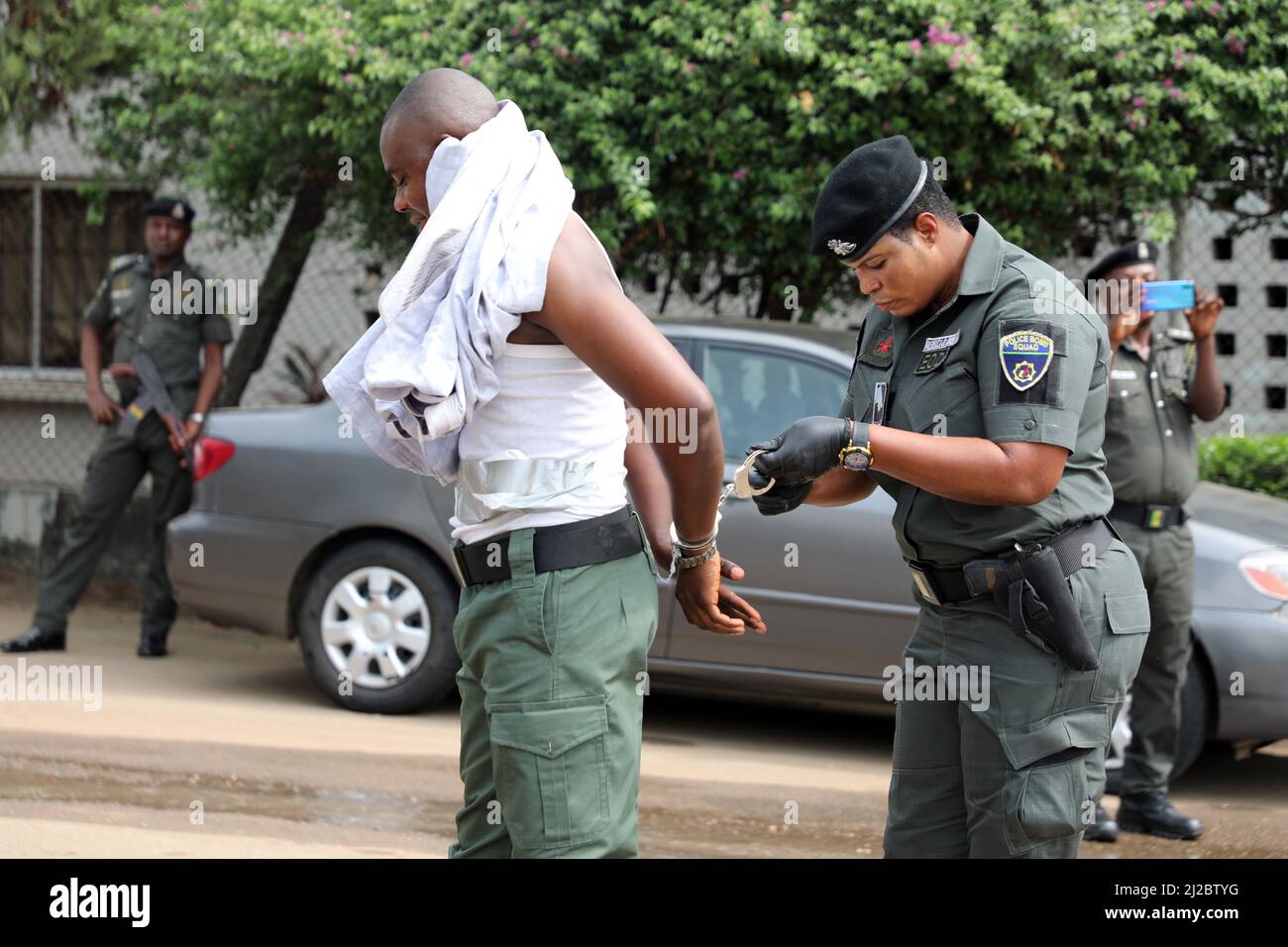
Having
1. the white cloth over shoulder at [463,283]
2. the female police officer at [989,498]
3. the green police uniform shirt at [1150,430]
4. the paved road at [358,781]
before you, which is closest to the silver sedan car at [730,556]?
the paved road at [358,781]

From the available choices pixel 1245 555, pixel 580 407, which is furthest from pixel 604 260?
pixel 1245 555

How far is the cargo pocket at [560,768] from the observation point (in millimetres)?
2402

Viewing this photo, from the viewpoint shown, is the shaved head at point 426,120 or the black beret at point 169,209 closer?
the shaved head at point 426,120

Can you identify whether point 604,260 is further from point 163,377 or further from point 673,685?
point 163,377

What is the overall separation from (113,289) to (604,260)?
5.77 m

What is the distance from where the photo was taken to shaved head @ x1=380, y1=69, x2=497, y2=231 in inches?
98.6

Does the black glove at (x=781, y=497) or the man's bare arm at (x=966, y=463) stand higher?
the man's bare arm at (x=966, y=463)

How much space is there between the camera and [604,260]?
8.14 feet

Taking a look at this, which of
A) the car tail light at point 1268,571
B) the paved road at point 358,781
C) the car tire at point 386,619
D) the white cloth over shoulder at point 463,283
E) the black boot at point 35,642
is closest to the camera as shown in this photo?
the white cloth over shoulder at point 463,283

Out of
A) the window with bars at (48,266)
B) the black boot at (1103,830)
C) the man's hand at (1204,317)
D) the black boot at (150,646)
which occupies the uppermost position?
the window with bars at (48,266)

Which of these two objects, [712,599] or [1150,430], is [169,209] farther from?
[712,599]

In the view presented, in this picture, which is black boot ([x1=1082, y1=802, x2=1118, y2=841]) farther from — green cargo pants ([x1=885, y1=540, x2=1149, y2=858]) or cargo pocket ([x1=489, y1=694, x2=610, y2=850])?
cargo pocket ([x1=489, y1=694, x2=610, y2=850])

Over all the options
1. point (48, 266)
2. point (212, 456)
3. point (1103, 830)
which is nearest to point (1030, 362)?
point (1103, 830)
